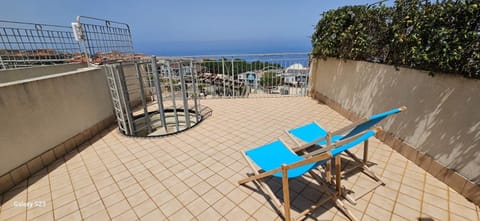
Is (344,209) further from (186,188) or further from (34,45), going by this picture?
(34,45)

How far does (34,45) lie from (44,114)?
105 inches

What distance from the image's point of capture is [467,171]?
6.33 ft

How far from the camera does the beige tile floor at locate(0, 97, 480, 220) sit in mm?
1801

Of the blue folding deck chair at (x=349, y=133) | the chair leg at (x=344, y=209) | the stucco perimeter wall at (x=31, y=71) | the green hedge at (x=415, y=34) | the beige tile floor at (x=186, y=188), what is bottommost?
the beige tile floor at (x=186, y=188)

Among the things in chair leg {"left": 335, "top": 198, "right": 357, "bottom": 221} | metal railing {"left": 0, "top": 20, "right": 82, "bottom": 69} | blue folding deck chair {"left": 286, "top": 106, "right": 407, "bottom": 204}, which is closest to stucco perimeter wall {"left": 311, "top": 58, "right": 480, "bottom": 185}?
blue folding deck chair {"left": 286, "top": 106, "right": 407, "bottom": 204}

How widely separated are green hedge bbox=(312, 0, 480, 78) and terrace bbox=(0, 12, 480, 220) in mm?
216

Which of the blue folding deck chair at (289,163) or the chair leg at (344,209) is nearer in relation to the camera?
the blue folding deck chair at (289,163)

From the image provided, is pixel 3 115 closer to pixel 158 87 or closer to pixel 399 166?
pixel 158 87

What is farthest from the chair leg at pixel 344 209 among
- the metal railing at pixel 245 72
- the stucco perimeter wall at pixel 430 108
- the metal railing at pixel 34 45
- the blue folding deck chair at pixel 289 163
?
the metal railing at pixel 34 45

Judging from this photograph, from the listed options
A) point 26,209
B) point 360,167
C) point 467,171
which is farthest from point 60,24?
point 467,171

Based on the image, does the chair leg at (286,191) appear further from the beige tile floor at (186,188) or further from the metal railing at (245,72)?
the metal railing at (245,72)

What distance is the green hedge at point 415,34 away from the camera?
6.08 ft

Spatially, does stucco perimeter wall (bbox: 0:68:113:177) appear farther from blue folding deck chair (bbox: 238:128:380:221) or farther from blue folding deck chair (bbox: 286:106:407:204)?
blue folding deck chair (bbox: 286:106:407:204)

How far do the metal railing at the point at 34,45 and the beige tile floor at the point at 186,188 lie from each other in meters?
2.82
